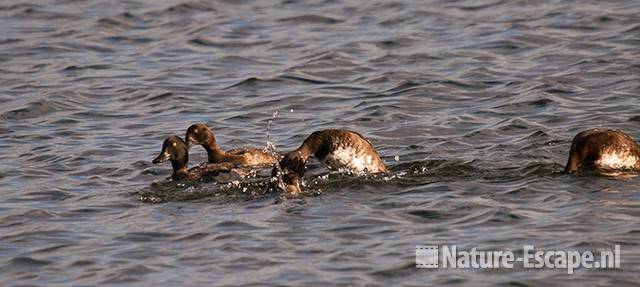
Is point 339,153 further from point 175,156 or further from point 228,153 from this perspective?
point 175,156

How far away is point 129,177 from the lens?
1486 cm

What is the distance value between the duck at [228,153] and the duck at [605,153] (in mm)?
3440

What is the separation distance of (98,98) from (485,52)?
5.80 metres

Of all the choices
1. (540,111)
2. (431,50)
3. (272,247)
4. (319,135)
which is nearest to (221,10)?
(431,50)

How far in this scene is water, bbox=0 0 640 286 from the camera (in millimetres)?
11242

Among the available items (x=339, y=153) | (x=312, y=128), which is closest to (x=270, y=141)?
Answer: (x=312, y=128)

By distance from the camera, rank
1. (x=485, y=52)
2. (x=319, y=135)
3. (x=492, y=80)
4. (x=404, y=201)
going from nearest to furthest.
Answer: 1. (x=404, y=201)
2. (x=319, y=135)
3. (x=492, y=80)
4. (x=485, y=52)

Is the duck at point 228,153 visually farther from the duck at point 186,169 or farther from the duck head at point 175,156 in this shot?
the duck head at point 175,156

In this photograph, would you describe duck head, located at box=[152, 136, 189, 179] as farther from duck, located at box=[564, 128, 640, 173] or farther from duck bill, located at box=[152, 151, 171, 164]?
duck, located at box=[564, 128, 640, 173]

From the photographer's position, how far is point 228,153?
15312mm

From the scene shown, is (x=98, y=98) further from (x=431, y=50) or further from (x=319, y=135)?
(x=319, y=135)

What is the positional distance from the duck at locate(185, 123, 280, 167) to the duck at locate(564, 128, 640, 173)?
3.44m

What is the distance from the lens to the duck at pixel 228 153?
15.1 meters

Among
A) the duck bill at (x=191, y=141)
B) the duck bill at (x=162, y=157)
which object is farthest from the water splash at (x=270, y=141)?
the duck bill at (x=162, y=157)
